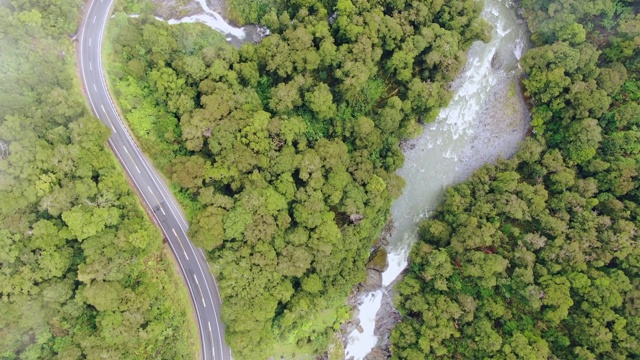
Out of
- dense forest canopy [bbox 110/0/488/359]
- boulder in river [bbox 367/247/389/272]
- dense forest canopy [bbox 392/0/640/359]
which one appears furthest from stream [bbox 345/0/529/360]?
dense forest canopy [bbox 110/0/488/359]

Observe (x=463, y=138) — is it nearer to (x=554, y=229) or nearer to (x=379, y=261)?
(x=554, y=229)

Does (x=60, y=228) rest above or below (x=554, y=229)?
A: above

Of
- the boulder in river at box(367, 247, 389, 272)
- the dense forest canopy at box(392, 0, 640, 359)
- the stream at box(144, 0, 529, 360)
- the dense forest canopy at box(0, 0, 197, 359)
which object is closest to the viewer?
the dense forest canopy at box(0, 0, 197, 359)

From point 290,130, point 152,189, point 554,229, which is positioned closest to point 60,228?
point 152,189

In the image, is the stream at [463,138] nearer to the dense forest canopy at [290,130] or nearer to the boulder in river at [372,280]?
the boulder in river at [372,280]

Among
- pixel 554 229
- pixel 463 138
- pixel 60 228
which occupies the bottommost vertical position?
pixel 554 229

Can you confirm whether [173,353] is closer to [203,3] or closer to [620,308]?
[203,3]

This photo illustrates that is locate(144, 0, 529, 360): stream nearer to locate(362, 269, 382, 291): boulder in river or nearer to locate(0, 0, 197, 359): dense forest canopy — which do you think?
locate(362, 269, 382, 291): boulder in river
